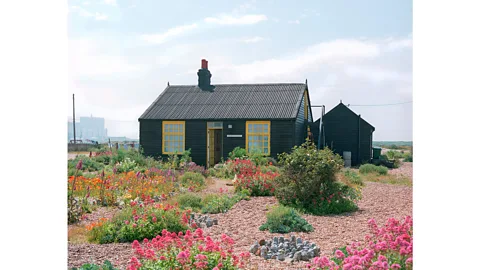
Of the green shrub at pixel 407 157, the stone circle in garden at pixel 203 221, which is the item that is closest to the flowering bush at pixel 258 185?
the stone circle in garden at pixel 203 221

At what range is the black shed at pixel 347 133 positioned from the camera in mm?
15031

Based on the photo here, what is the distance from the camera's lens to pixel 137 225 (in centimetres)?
480

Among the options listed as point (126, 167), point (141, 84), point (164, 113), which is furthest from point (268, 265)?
point (164, 113)

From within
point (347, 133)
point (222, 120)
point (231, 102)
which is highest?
point (231, 102)

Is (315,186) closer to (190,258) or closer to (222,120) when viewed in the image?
(190,258)

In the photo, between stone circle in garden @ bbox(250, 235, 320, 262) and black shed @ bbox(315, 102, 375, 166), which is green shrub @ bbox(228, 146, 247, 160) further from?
stone circle in garden @ bbox(250, 235, 320, 262)

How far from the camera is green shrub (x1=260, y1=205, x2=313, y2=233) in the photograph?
203 inches

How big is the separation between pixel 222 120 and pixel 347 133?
4550 millimetres

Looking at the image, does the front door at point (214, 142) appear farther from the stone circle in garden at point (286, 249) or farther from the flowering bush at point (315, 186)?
the stone circle in garden at point (286, 249)

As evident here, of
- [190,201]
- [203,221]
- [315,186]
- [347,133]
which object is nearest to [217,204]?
[190,201]

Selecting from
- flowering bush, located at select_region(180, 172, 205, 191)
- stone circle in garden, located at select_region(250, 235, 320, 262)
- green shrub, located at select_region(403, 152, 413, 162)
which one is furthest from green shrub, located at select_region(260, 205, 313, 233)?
green shrub, located at select_region(403, 152, 413, 162)

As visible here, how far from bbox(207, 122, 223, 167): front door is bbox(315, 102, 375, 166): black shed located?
11.6 feet

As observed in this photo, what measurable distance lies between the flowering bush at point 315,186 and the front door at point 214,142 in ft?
23.9

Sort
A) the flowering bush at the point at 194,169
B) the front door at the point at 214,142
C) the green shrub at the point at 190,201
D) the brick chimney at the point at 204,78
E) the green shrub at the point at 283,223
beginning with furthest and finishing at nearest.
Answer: the brick chimney at the point at 204,78
the front door at the point at 214,142
the flowering bush at the point at 194,169
the green shrub at the point at 190,201
the green shrub at the point at 283,223
